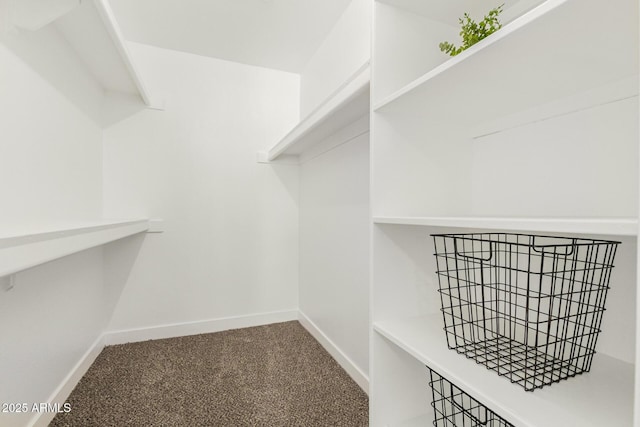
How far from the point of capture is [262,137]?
2373mm

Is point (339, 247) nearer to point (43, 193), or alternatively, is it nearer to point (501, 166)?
point (501, 166)

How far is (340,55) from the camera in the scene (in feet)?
5.78

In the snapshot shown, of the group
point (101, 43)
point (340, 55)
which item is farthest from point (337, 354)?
point (101, 43)

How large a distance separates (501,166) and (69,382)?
84.6 inches

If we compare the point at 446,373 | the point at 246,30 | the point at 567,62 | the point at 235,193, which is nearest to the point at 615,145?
the point at 567,62

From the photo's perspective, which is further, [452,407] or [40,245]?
[452,407]

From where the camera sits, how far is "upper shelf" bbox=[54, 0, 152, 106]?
1165 mm

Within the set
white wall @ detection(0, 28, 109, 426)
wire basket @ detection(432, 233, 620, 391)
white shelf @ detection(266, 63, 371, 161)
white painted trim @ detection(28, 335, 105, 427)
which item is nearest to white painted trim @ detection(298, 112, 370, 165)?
white shelf @ detection(266, 63, 371, 161)

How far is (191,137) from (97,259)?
40.5 inches

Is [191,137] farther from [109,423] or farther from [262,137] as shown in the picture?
[109,423]

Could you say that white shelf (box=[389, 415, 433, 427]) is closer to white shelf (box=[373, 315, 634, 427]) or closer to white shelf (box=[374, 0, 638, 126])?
white shelf (box=[373, 315, 634, 427])

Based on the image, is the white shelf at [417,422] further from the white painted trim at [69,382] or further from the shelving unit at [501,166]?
the white painted trim at [69,382]

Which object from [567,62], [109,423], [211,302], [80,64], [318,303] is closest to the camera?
[567,62]

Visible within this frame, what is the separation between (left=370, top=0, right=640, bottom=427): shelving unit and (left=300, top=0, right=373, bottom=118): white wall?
1.63 feet
